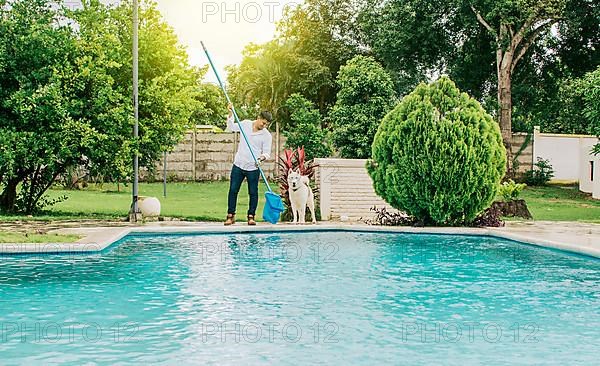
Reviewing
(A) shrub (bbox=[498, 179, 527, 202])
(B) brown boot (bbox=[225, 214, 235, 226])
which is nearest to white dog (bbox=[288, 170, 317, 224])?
(B) brown boot (bbox=[225, 214, 235, 226])

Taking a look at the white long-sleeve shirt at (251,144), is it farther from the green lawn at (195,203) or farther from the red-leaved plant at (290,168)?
the green lawn at (195,203)

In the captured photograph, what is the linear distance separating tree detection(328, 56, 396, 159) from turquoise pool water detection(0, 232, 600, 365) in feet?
35.0

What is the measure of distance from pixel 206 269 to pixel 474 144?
5760 millimetres

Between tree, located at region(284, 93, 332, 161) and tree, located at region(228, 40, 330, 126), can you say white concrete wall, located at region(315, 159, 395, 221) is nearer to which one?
tree, located at region(284, 93, 332, 161)

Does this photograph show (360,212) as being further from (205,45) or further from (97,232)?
(97,232)

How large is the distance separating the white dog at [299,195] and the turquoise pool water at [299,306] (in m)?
2.50

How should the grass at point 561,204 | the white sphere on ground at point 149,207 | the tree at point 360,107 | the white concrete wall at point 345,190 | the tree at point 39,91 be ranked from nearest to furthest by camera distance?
the tree at point 39,91, the white sphere on ground at point 149,207, the white concrete wall at point 345,190, the grass at point 561,204, the tree at point 360,107

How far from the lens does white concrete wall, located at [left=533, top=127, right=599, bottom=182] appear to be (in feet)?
86.5

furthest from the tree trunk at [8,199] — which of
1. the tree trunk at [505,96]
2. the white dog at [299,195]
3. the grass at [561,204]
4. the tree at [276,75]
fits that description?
the tree at [276,75]

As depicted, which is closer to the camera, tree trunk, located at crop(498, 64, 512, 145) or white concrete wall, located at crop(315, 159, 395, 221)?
white concrete wall, located at crop(315, 159, 395, 221)

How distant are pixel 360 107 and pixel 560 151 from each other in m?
9.95

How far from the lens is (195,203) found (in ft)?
58.3

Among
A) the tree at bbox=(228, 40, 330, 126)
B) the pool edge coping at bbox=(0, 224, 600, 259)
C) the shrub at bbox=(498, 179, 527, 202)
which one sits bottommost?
the pool edge coping at bbox=(0, 224, 600, 259)

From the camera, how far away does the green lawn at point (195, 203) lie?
14.3 metres
